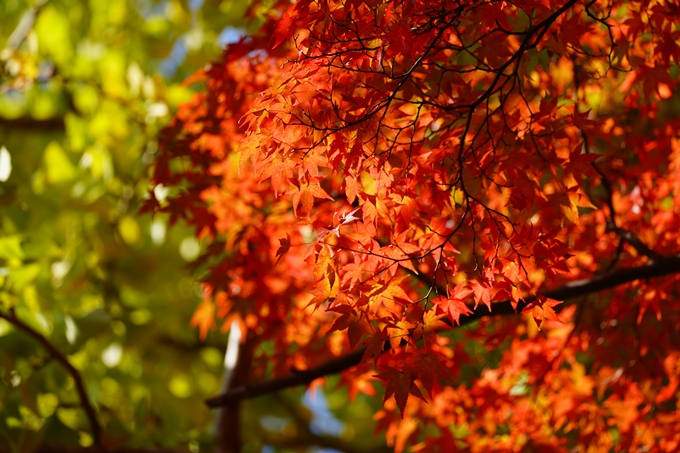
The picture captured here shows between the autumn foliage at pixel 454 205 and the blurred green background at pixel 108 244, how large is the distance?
0.92 m

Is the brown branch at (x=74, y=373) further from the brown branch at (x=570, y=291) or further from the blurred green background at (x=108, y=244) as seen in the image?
the brown branch at (x=570, y=291)

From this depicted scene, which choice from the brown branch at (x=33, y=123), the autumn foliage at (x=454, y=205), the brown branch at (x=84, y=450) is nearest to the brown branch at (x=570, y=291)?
the autumn foliage at (x=454, y=205)

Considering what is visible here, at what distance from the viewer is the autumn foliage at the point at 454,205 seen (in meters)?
1.39

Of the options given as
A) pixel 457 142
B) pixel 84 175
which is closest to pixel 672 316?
pixel 457 142

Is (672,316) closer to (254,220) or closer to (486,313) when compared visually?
(486,313)

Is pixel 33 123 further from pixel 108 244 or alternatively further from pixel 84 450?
pixel 84 450

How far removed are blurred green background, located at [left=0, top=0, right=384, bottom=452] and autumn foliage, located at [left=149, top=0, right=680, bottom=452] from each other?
0.92m

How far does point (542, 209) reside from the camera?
5.81ft

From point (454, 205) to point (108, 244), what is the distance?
2.87 metres

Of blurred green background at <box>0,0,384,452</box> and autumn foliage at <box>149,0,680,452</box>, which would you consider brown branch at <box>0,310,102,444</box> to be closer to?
blurred green background at <box>0,0,384,452</box>

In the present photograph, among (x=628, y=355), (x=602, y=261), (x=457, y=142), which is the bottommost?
(x=628, y=355)

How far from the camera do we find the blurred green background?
10.4ft

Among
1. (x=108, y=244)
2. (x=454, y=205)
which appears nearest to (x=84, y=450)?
(x=108, y=244)

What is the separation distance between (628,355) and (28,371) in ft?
8.04
